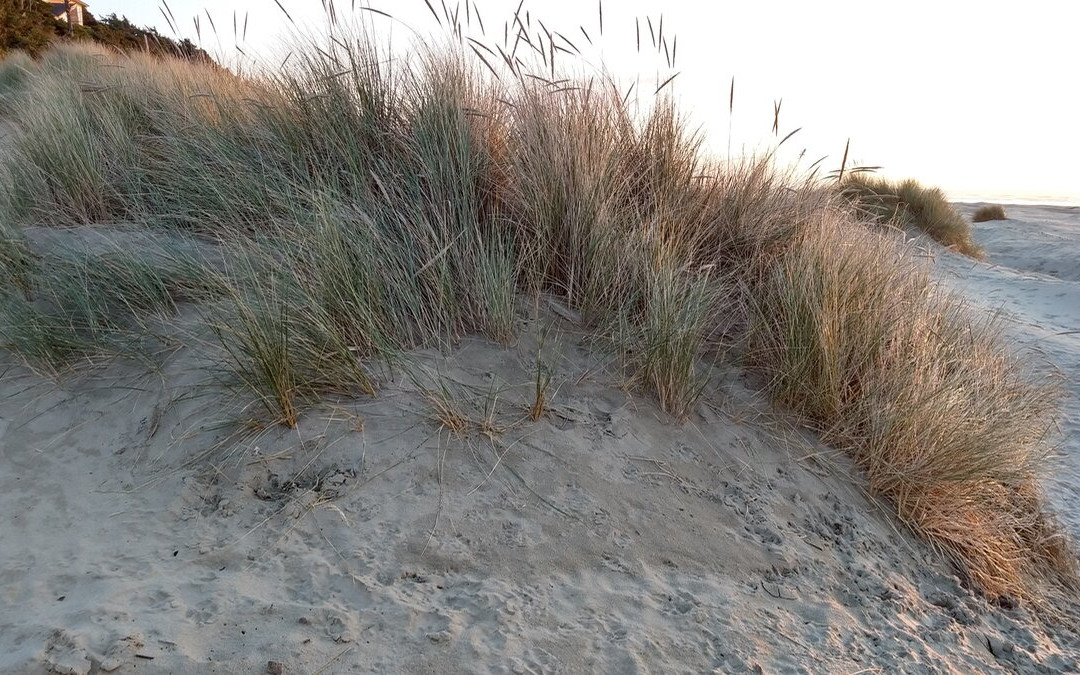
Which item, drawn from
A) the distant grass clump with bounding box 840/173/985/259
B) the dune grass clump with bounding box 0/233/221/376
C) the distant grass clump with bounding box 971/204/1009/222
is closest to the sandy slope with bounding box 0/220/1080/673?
the dune grass clump with bounding box 0/233/221/376

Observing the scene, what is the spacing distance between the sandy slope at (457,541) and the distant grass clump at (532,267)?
17 centimetres

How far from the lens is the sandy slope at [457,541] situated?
6.18 feet

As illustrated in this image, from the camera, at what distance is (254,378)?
8.65ft

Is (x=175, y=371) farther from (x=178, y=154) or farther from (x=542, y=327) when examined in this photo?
(x=178, y=154)

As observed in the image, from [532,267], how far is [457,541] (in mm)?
1474

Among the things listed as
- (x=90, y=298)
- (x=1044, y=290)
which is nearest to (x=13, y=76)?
(x=90, y=298)

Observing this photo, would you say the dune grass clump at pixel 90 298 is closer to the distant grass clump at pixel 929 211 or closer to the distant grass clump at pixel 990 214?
the distant grass clump at pixel 929 211

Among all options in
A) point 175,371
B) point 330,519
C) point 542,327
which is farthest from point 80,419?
point 542,327

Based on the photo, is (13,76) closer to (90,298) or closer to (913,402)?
(90,298)

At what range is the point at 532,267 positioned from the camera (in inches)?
133

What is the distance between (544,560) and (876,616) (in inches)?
40.8

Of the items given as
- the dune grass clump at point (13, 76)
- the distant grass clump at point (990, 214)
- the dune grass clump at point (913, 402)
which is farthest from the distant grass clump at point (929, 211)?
the dune grass clump at point (13, 76)

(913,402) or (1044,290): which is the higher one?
(913,402)

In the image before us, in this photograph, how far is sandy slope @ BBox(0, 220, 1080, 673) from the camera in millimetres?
1885
